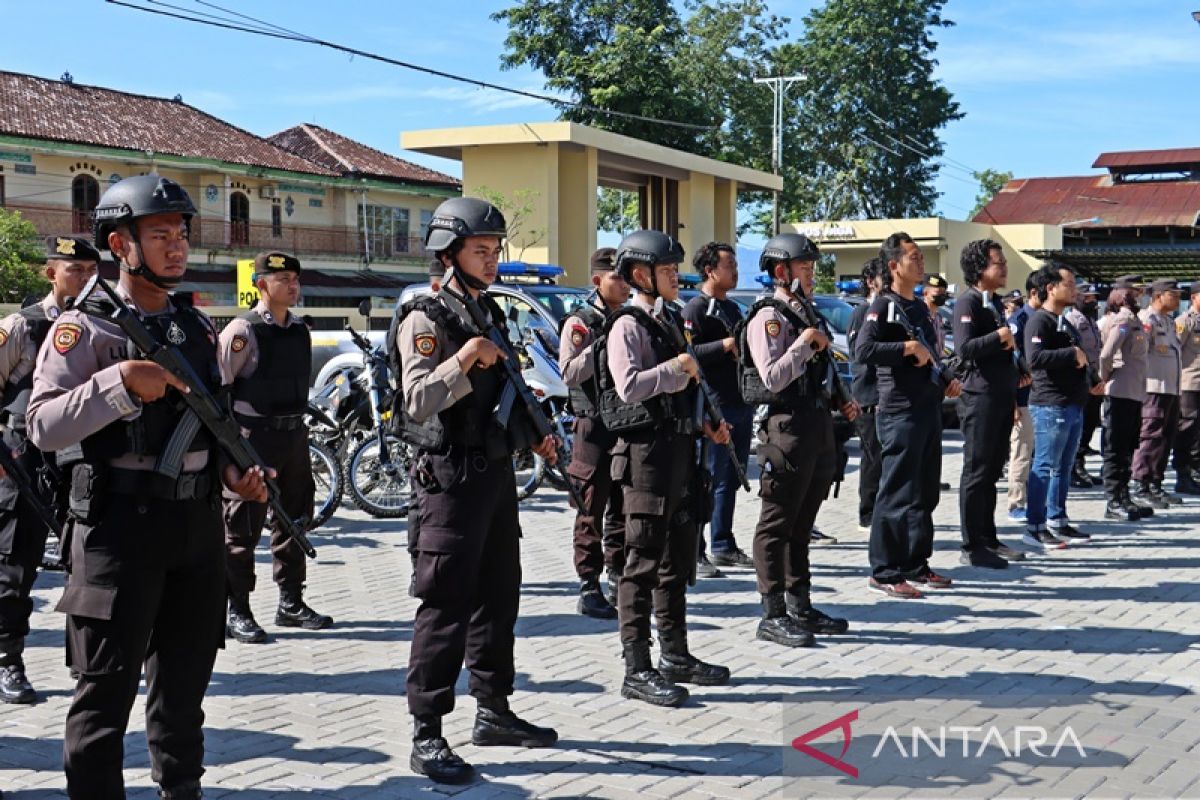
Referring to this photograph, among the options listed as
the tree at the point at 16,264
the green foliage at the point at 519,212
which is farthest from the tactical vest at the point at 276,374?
the tree at the point at 16,264

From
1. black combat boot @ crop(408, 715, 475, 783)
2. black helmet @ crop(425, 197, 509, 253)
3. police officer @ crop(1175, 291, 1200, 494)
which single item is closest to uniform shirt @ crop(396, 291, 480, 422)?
black helmet @ crop(425, 197, 509, 253)

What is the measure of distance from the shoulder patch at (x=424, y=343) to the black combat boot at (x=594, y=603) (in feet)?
10.4

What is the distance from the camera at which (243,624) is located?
705 centimetres

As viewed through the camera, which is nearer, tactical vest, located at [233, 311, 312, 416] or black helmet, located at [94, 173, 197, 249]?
black helmet, located at [94, 173, 197, 249]

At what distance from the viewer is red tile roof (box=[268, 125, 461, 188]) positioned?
160 ft

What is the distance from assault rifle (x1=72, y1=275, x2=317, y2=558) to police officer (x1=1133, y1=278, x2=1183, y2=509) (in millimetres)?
9980

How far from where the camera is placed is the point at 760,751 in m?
5.13

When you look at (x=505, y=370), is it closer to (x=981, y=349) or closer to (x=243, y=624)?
(x=243, y=624)

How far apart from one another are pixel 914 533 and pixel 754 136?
43.9 meters

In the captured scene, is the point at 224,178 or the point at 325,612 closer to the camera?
the point at 325,612

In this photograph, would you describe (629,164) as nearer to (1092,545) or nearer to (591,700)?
(1092,545)

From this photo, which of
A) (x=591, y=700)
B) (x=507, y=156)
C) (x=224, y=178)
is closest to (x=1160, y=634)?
(x=591, y=700)

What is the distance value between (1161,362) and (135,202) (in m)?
10.5

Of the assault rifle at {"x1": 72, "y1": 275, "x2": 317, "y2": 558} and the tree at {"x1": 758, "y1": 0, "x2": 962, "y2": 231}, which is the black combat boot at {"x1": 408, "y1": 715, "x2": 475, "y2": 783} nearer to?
the assault rifle at {"x1": 72, "y1": 275, "x2": 317, "y2": 558}
